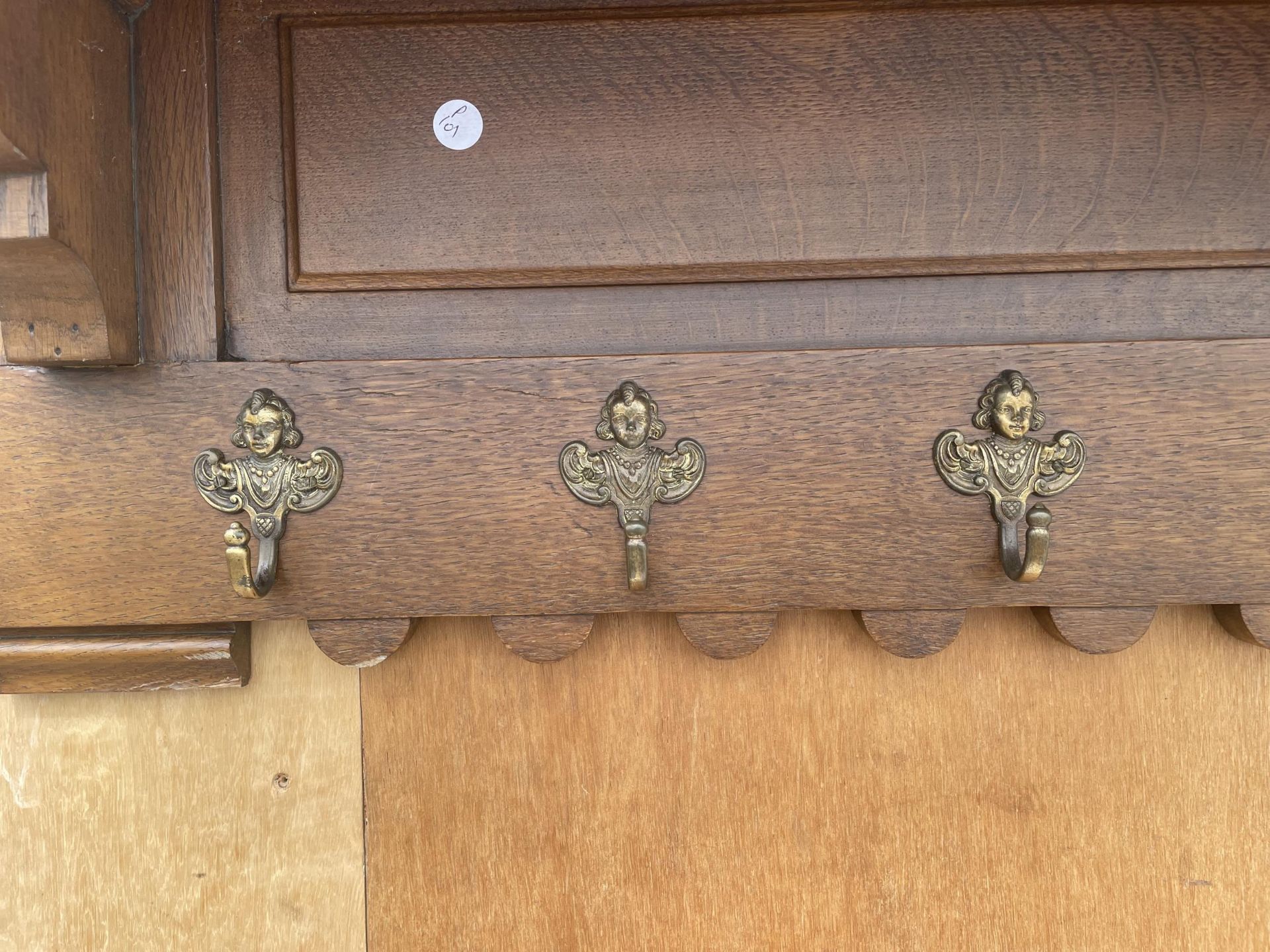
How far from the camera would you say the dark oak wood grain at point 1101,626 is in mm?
412

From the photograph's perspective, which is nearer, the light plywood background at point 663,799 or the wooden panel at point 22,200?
the wooden panel at point 22,200

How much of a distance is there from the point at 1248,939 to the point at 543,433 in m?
0.46

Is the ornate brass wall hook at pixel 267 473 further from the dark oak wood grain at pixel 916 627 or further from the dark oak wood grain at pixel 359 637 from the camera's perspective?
the dark oak wood grain at pixel 916 627

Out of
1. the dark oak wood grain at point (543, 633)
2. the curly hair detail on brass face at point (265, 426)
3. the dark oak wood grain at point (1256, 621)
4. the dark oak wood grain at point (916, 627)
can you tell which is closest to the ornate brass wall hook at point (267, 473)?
the curly hair detail on brass face at point (265, 426)

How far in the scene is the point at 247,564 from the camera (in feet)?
1.24

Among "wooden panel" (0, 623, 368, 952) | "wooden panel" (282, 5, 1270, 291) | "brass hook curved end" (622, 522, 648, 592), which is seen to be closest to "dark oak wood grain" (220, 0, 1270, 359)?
"wooden panel" (282, 5, 1270, 291)

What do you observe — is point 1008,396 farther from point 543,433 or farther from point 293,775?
point 293,775

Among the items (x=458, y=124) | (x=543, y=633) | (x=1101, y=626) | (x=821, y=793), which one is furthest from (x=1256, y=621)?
(x=458, y=124)

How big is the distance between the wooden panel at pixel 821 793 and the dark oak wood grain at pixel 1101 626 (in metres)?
0.04

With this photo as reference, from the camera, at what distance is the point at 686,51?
0.41m

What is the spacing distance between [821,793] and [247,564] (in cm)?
32

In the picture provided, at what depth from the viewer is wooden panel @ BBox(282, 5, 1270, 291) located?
0.41m

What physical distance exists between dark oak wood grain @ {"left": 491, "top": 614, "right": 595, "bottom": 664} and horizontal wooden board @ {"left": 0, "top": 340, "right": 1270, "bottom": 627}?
0.01 meters

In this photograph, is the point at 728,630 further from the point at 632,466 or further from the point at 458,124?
the point at 458,124
